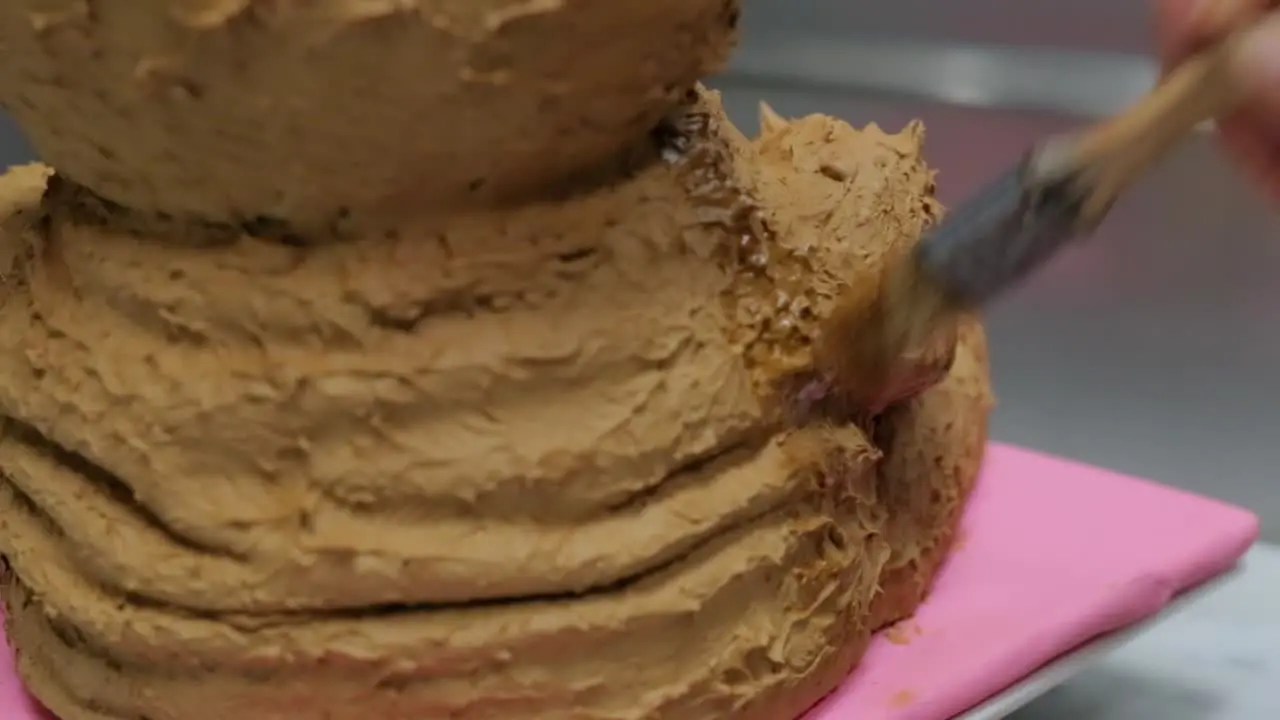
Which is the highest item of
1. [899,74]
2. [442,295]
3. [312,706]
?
[899,74]

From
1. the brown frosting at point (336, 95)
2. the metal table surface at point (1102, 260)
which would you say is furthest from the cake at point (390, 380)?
the metal table surface at point (1102, 260)

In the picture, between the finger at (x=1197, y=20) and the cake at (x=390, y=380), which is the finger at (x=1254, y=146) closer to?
the finger at (x=1197, y=20)

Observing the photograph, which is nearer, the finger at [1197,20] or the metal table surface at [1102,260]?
the finger at [1197,20]

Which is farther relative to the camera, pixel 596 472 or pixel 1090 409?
pixel 1090 409

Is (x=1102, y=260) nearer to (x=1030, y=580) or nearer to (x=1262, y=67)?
(x=1030, y=580)

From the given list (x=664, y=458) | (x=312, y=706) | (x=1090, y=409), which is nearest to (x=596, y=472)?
(x=664, y=458)

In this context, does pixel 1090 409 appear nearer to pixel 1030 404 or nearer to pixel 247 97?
pixel 1030 404

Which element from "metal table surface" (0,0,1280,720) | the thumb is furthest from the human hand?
"metal table surface" (0,0,1280,720)

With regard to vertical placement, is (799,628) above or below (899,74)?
below
